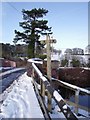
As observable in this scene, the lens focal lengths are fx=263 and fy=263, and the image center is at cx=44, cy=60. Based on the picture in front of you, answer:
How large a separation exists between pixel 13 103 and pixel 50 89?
2.08 m

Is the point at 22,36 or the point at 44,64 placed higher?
the point at 22,36

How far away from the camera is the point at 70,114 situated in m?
2.07

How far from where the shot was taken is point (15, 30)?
28641mm

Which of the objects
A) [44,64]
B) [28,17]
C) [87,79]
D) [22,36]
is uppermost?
[28,17]

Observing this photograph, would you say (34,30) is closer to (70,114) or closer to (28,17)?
(28,17)

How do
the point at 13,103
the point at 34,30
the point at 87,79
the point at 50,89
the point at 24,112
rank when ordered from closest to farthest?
the point at 50,89
the point at 24,112
the point at 13,103
the point at 87,79
the point at 34,30

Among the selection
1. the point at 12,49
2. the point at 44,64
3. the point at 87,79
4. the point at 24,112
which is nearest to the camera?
the point at 24,112

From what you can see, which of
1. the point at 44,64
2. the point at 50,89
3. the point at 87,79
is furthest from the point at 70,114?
the point at 87,79

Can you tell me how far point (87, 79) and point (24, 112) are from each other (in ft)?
59.5

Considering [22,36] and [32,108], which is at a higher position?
[22,36]

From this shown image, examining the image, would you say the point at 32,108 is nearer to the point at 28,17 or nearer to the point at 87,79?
the point at 87,79

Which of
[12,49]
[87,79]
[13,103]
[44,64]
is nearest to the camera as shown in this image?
[13,103]

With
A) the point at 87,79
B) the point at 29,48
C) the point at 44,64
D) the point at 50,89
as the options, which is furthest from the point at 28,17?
the point at 50,89

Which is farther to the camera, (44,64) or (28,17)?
(28,17)
